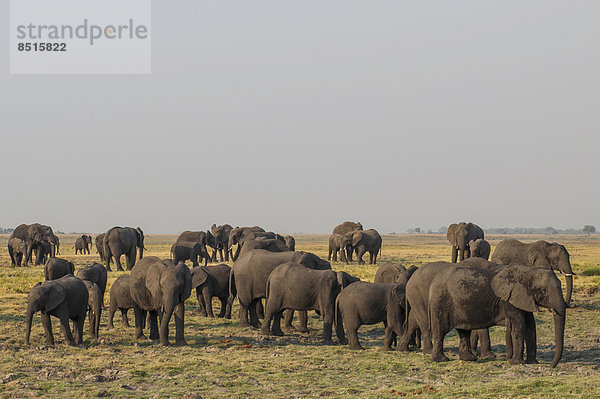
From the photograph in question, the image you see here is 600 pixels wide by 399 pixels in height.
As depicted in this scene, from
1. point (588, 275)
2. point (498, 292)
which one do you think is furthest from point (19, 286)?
point (588, 275)

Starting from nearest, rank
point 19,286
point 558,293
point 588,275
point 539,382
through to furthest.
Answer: point 539,382 < point 558,293 < point 19,286 < point 588,275

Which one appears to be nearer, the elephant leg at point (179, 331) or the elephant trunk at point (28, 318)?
the elephant trunk at point (28, 318)

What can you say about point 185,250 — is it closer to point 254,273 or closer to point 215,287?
point 215,287

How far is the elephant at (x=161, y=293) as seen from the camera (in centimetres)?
1680

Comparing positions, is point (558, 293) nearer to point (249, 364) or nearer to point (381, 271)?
point (249, 364)

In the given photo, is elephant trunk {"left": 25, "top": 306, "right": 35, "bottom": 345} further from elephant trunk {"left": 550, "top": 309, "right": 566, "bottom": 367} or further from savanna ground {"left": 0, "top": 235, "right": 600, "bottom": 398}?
elephant trunk {"left": 550, "top": 309, "right": 566, "bottom": 367}

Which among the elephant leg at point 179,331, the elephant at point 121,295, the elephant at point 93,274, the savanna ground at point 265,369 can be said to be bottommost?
the savanna ground at point 265,369

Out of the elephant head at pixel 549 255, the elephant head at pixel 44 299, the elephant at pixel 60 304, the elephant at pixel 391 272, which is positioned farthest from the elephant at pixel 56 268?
the elephant head at pixel 549 255

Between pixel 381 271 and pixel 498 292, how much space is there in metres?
6.59

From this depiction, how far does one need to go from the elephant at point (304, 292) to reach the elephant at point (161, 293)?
7.08 ft

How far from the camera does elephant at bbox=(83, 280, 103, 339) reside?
17.5m

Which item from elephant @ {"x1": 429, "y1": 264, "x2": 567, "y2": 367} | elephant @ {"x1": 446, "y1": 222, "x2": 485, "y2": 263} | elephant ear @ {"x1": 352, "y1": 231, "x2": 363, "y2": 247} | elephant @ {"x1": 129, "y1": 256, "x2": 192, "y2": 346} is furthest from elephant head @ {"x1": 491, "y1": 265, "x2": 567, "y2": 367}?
elephant ear @ {"x1": 352, "y1": 231, "x2": 363, "y2": 247}

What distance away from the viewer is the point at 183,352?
631 inches

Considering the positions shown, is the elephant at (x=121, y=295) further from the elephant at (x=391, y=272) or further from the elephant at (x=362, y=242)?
the elephant at (x=362, y=242)
